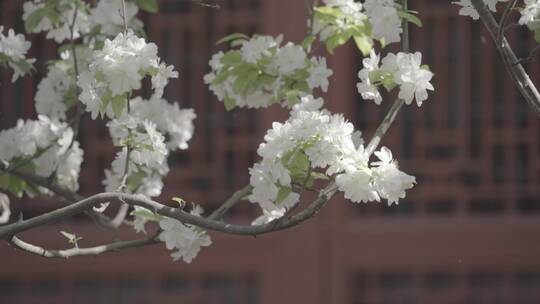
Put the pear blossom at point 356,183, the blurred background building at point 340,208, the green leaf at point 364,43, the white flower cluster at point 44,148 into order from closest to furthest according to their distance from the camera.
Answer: the pear blossom at point 356,183 → the green leaf at point 364,43 → the white flower cluster at point 44,148 → the blurred background building at point 340,208

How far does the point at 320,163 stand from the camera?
7.67 ft

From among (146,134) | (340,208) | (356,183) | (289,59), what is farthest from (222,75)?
(340,208)

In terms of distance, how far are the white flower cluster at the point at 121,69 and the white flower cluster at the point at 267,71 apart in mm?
512

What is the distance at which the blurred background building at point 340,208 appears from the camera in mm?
5484

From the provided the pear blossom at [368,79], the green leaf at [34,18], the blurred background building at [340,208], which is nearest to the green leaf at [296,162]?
the pear blossom at [368,79]

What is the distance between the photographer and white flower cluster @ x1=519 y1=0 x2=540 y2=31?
8.43 feet

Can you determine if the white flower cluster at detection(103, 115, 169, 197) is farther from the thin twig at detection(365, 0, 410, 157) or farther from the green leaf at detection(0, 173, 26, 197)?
the thin twig at detection(365, 0, 410, 157)

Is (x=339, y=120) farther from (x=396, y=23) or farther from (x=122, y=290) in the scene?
(x=122, y=290)

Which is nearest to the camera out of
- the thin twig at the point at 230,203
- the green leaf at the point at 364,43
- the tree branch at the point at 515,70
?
the tree branch at the point at 515,70

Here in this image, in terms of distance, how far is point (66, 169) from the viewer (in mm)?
3236

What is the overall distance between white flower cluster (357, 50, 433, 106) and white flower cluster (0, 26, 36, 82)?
95 cm

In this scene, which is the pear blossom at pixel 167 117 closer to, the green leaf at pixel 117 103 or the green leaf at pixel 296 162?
the green leaf at pixel 117 103

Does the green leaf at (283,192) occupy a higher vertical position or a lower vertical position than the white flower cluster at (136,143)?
lower

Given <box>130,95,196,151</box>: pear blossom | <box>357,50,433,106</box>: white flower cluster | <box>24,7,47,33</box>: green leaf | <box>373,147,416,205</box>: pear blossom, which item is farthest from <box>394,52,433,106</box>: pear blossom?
<box>24,7,47,33</box>: green leaf
